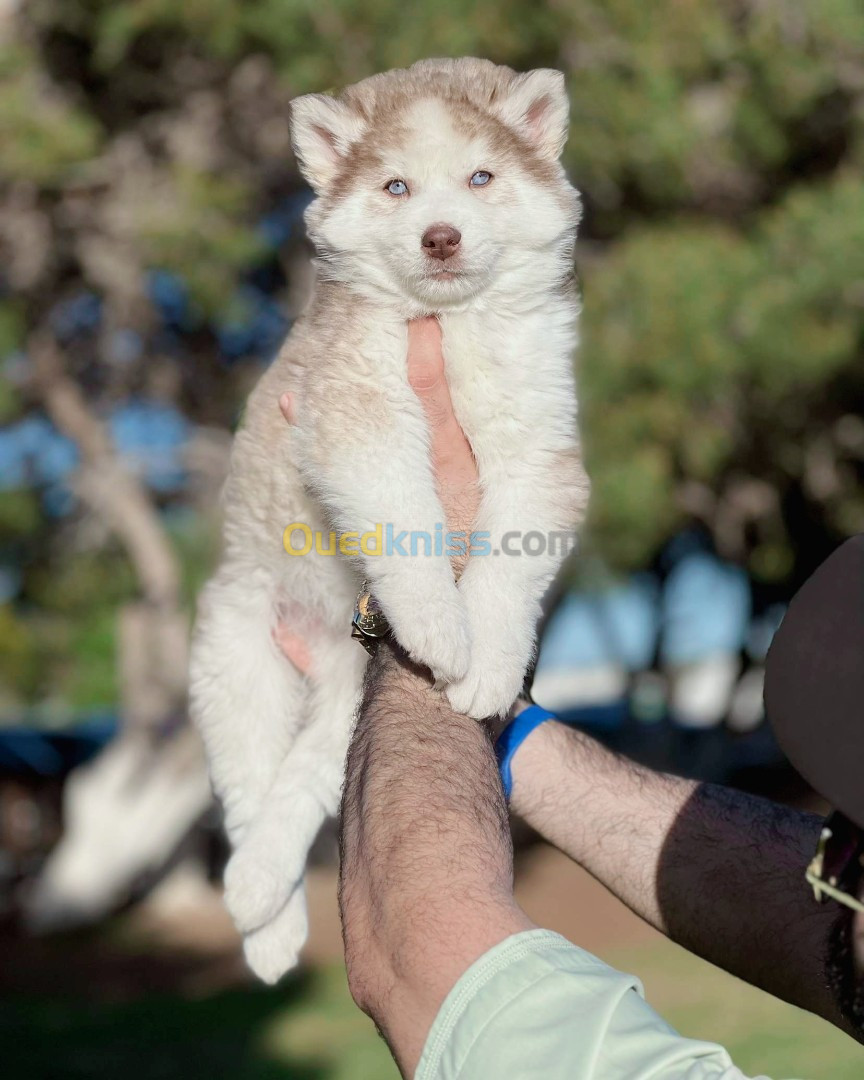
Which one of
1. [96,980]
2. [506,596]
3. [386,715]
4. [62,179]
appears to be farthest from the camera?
[96,980]

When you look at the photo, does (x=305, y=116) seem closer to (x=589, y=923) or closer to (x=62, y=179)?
(x=62, y=179)

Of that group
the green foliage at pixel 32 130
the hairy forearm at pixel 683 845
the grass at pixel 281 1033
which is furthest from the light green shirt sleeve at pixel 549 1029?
the green foliage at pixel 32 130

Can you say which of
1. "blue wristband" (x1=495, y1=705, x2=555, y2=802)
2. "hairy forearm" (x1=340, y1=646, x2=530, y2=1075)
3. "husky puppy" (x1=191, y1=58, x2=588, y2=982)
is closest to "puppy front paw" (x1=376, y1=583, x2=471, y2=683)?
"husky puppy" (x1=191, y1=58, x2=588, y2=982)

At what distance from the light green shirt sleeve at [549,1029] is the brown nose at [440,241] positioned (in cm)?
164

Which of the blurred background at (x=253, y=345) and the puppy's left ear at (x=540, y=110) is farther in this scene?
the blurred background at (x=253, y=345)

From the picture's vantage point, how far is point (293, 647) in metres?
3.51

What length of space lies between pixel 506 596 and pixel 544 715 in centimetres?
55

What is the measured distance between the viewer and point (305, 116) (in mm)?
3121

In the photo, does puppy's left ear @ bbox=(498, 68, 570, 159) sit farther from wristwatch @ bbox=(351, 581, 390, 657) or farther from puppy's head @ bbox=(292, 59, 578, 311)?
wristwatch @ bbox=(351, 581, 390, 657)

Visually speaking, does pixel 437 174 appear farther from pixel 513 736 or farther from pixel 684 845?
pixel 684 845

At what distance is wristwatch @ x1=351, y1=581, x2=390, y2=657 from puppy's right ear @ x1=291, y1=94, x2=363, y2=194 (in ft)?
3.74

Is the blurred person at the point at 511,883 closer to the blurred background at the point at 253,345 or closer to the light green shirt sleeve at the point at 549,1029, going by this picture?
the light green shirt sleeve at the point at 549,1029

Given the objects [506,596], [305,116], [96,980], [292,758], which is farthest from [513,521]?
[96,980]

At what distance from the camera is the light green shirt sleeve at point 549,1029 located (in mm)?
1897
